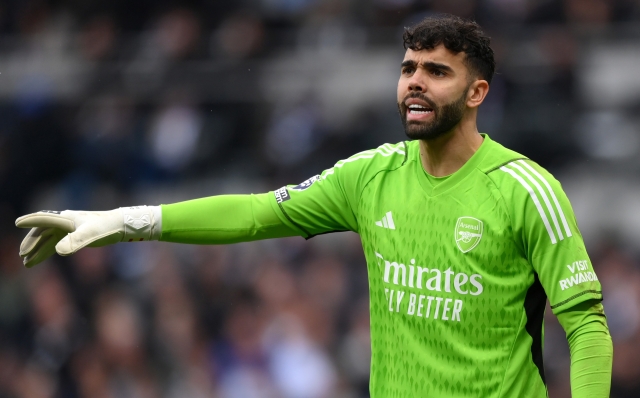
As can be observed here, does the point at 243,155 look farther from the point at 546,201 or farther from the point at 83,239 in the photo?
the point at 546,201

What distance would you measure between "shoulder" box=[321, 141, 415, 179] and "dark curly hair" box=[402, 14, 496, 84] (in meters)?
0.40

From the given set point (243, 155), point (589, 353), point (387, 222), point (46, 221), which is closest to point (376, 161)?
point (387, 222)

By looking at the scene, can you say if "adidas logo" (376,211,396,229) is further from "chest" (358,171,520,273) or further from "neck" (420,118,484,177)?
"neck" (420,118,484,177)

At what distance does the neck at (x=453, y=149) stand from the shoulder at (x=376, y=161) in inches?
6.1

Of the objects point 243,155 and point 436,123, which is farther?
point 243,155

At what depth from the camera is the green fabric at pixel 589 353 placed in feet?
10.4

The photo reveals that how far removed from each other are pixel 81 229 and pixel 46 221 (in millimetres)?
127

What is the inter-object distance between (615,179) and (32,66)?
571 centimetres

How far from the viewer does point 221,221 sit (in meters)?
3.76

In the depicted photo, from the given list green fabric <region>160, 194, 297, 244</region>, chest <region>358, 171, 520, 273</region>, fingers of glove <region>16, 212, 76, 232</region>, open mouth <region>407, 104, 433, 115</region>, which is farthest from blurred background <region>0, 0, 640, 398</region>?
fingers of glove <region>16, 212, 76, 232</region>

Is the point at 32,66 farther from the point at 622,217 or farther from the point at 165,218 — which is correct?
the point at 165,218

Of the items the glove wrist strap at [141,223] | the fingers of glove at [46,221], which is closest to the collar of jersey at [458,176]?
the glove wrist strap at [141,223]

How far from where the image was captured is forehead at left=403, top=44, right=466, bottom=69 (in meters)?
3.54

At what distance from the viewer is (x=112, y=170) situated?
9.41m
